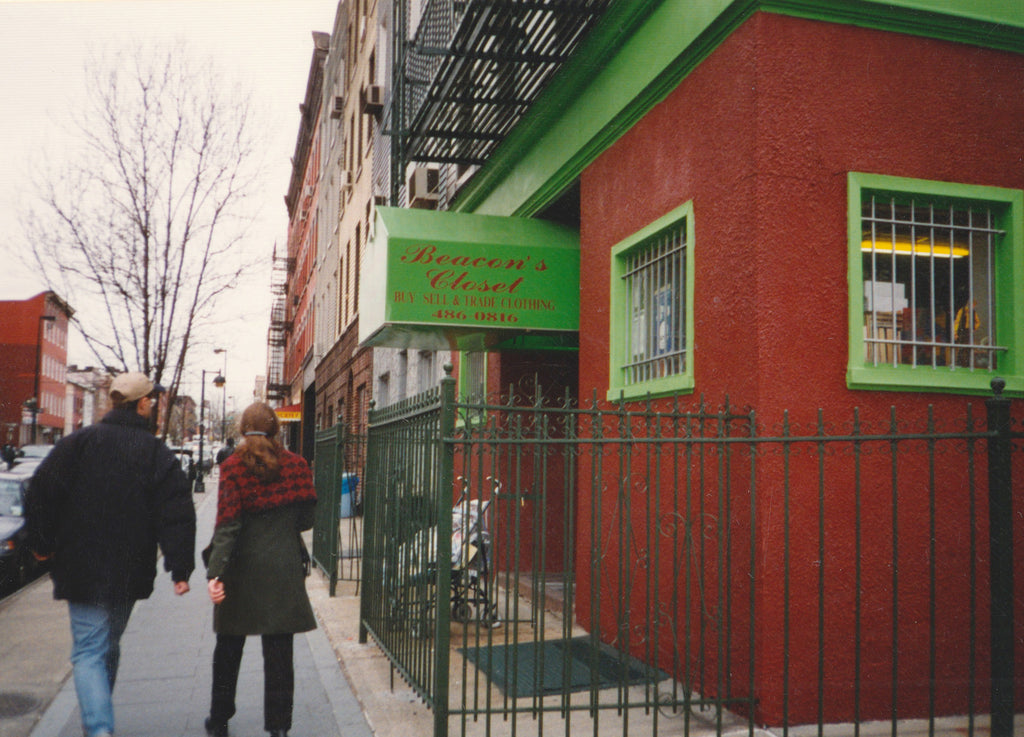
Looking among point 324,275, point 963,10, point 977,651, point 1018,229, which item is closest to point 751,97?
point 963,10

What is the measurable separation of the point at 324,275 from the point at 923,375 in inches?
1127

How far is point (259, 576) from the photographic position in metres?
5.04

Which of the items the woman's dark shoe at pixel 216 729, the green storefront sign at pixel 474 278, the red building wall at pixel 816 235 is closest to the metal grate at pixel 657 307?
the red building wall at pixel 816 235

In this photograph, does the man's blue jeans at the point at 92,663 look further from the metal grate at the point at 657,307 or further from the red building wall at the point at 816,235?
the metal grate at the point at 657,307

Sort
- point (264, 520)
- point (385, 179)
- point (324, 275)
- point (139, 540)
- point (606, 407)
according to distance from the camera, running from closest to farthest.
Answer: point (139, 540)
point (264, 520)
point (606, 407)
point (385, 179)
point (324, 275)

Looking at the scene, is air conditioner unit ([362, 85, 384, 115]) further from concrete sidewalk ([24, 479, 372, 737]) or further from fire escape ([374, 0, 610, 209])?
concrete sidewalk ([24, 479, 372, 737])

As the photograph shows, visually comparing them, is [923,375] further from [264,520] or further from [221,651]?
[221,651]

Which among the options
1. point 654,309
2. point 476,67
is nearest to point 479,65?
point 476,67

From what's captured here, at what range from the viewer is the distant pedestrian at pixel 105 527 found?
179 inches

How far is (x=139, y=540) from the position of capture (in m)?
4.72

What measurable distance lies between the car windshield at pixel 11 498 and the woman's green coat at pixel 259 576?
31.3 feet

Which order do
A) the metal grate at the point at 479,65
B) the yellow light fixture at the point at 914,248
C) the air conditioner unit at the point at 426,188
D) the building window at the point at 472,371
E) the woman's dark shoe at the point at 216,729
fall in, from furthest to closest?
the air conditioner unit at the point at 426,188
the building window at the point at 472,371
the metal grate at the point at 479,65
the yellow light fixture at the point at 914,248
the woman's dark shoe at the point at 216,729

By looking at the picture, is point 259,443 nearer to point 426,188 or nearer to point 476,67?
point 476,67

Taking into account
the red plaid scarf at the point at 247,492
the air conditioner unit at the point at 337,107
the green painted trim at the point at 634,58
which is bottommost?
the red plaid scarf at the point at 247,492
